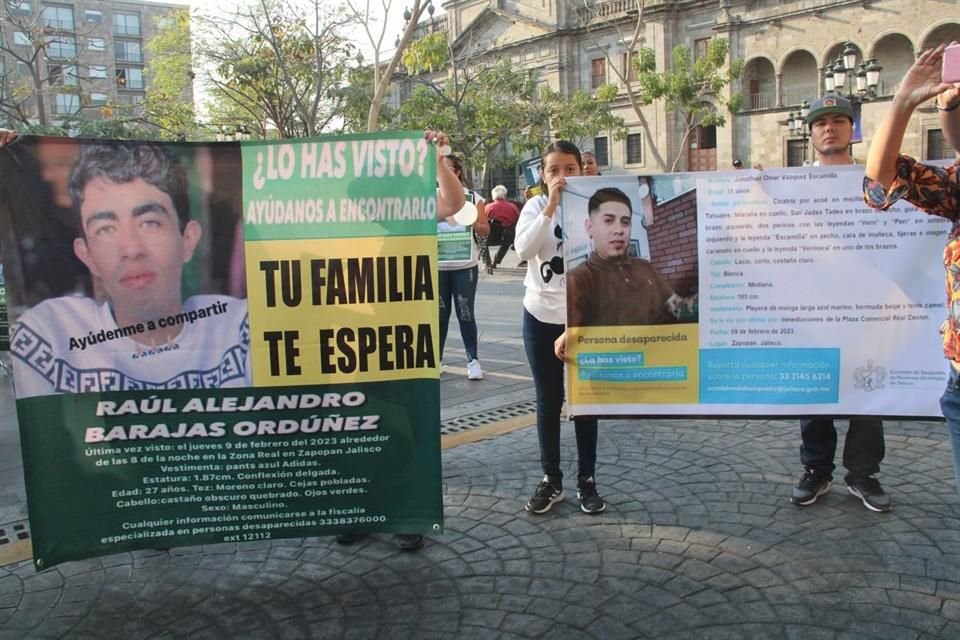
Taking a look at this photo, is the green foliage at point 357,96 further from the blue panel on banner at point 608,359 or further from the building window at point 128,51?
the building window at point 128,51

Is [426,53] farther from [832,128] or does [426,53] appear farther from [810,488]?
[810,488]

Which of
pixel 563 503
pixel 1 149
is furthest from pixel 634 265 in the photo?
pixel 1 149

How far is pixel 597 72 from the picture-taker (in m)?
52.3

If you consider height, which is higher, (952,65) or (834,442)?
(952,65)

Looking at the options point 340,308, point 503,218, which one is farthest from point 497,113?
point 340,308

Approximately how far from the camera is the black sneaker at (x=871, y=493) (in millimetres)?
3892

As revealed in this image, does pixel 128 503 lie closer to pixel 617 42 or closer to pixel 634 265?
pixel 634 265

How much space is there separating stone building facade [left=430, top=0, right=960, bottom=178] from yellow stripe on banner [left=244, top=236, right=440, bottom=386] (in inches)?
1256

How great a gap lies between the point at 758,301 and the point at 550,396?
1107 millimetres

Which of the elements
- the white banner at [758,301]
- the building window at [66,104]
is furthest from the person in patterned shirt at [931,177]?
the building window at [66,104]

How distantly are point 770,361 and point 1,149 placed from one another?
132 inches

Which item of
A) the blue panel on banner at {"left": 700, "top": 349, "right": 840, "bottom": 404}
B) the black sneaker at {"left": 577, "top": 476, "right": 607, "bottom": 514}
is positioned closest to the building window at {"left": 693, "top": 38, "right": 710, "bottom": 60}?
the blue panel on banner at {"left": 700, "top": 349, "right": 840, "bottom": 404}

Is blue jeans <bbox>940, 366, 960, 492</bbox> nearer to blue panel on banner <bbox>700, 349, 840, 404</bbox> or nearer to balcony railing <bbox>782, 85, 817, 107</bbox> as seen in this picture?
blue panel on banner <bbox>700, 349, 840, 404</bbox>

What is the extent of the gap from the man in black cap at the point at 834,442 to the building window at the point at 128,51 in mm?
88820
